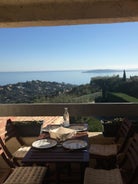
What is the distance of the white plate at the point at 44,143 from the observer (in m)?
2.61

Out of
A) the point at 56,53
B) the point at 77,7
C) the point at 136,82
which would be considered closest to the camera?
the point at 77,7

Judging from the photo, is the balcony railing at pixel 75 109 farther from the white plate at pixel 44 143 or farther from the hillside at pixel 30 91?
the white plate at pixel 44 143

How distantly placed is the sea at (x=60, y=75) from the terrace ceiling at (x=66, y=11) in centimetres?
90

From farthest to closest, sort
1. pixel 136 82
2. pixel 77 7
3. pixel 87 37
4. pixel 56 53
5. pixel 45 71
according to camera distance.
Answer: pixel 56 53 < pixel 87 37 < pixel 45 71 < pixel 136 82 < pixel 77 7

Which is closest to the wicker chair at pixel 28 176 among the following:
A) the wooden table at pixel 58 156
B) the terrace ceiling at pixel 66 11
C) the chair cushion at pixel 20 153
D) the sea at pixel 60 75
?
the wooden table at pixel 58 156

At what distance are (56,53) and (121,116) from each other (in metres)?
2.40

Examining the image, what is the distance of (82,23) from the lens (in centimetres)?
352

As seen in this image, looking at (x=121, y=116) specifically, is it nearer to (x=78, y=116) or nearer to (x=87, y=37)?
(x=78, y=116)

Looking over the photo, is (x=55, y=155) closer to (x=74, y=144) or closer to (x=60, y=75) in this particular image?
(x=74, y=144)

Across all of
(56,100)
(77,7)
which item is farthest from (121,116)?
(77,7)

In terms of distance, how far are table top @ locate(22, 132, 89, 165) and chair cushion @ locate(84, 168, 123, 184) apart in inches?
10.4

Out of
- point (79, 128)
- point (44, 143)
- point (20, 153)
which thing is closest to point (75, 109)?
point (79, 128)

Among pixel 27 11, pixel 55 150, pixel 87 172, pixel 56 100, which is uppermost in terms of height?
pixel 27 11

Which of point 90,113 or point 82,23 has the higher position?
point 82,23
